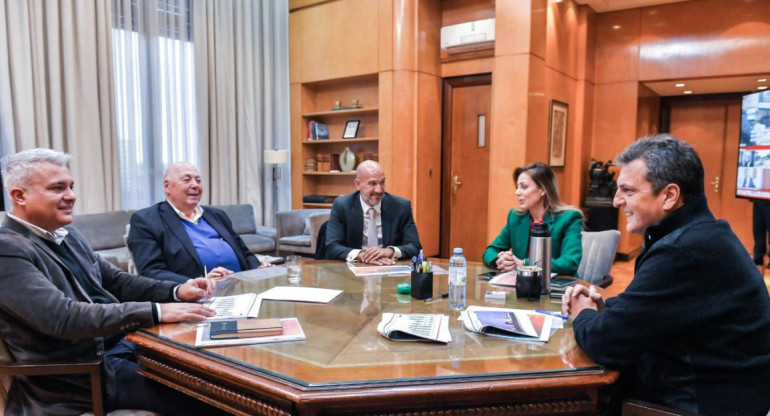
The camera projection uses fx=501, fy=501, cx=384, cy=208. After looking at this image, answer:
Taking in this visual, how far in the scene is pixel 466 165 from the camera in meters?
6.10

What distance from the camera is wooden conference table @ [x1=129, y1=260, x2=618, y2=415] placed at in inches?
46.8

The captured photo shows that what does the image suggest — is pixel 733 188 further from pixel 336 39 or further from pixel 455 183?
pixel 336 39

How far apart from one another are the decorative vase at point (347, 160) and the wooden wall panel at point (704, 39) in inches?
150

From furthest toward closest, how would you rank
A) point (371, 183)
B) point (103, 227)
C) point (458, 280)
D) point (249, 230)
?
point (249, 230), point (103, 227), point (371, 183), point (458, 280)

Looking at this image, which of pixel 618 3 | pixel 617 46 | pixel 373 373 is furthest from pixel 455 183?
pixel 373 373

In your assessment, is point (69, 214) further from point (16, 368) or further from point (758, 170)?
point (758, 170)

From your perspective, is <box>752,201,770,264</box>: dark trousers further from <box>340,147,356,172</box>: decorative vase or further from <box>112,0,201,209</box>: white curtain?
<box>112,0,201,209</box>: white curtain

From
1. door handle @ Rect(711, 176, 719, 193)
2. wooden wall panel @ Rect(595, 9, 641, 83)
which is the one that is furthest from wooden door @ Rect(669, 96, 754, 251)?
wooden wall panel @ Rect(595, 9, 641, 83)

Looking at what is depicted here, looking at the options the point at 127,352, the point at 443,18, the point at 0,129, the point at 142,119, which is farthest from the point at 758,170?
the point at 0,129

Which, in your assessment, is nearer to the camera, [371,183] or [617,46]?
[371,183]

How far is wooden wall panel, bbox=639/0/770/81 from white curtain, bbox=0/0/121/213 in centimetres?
625

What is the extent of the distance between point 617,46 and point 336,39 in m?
3.64

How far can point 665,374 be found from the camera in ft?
4.36

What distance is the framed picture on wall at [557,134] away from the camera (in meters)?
5.83
